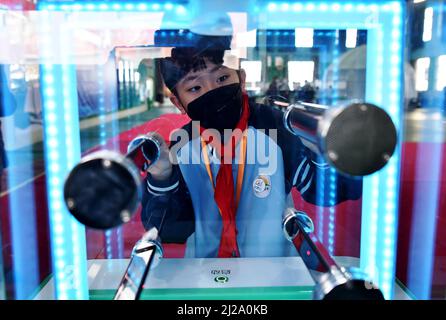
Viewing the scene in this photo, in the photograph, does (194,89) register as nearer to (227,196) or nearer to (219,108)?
(219,108)

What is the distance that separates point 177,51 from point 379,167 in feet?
2.31

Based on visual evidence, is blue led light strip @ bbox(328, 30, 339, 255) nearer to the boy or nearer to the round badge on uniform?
the boy

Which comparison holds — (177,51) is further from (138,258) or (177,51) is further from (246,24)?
(138,258)

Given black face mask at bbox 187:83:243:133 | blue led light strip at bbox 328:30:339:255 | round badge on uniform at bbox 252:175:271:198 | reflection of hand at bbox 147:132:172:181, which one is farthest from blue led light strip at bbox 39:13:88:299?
blue led light strip at bbox 328:30:339:255

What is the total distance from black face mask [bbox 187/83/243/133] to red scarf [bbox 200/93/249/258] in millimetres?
20

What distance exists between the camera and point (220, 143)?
1.31 m

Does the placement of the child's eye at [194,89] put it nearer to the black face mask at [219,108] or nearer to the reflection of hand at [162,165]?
the black face mask at [219,108]

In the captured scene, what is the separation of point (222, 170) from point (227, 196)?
0.09m

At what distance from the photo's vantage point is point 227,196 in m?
1.37

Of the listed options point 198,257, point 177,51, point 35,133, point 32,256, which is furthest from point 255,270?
point 32,256

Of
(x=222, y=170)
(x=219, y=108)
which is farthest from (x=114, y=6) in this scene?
(x=222, y=170)

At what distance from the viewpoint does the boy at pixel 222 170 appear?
124cm

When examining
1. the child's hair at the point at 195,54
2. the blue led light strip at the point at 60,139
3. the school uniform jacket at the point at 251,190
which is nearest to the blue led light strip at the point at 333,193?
the school uniform jacket at the point at 251,190

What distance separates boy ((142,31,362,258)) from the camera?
1240 mm
